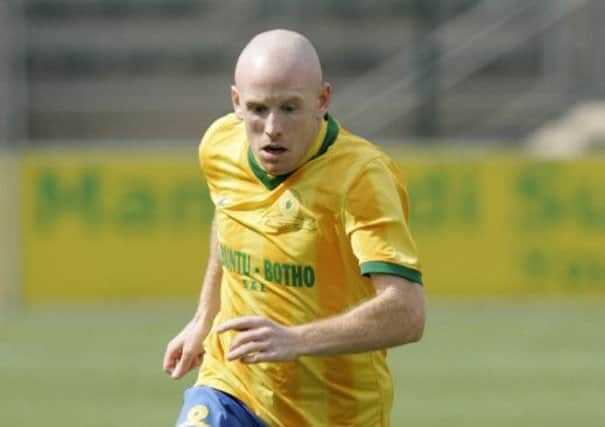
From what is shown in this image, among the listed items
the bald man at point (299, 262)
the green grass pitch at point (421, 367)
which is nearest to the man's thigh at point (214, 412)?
the bald man at point (299, 262)

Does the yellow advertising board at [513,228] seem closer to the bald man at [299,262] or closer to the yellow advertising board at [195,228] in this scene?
the yellow advertising board at [195,228]

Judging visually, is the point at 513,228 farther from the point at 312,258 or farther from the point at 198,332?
the point at 312,258

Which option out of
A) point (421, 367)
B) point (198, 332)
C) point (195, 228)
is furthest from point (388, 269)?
point (195, 228)

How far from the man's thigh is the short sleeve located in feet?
2.31

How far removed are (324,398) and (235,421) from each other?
29cm

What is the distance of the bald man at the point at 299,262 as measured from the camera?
515cm

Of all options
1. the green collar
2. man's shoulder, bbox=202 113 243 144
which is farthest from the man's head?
man's shoulder, bbox=202 113 243 144

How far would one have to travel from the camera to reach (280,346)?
489 cm

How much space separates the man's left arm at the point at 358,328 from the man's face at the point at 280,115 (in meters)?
0.48

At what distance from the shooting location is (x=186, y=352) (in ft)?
19.6

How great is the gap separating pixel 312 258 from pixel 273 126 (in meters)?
0.50

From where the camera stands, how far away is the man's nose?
5.18 meters

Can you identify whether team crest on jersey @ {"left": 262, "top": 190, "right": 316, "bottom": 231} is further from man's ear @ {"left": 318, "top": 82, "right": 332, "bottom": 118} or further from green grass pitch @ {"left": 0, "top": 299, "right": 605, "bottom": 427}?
green grass pitch @ {"left": 0, "top": 299, "right": 605, "bottom": 427}

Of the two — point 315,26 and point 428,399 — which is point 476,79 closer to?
point 315,26
